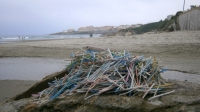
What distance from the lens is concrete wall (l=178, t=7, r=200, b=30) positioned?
66.6ft

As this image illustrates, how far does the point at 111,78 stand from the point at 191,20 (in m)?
22.8

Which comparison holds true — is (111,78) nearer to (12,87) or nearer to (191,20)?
(12,87)

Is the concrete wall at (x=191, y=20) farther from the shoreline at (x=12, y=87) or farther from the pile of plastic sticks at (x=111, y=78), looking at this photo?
the pile of plastic sticks at (x=111, y=78)

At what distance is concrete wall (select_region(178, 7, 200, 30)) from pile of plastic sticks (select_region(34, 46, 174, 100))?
20118mm

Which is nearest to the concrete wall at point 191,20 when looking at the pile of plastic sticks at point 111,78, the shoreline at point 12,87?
the shoreline at point 12,87

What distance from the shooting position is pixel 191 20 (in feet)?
72.8

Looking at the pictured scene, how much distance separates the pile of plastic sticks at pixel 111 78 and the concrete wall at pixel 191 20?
20118mm

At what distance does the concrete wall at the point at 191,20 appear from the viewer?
20.3 m

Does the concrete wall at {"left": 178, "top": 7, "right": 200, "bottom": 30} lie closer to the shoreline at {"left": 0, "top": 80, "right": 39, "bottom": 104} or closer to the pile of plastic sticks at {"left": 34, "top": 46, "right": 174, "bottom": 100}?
the shoreline at {"left": 0, "top": 80, "right": 39, "bottom": 104}

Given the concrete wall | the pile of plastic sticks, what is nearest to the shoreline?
the pile of plastic sticks

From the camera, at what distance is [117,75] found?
2.70m

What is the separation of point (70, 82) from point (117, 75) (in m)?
0.70

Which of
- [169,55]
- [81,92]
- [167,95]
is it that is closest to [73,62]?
[81,92]

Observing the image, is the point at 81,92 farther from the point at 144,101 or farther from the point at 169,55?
the point at 169,55
